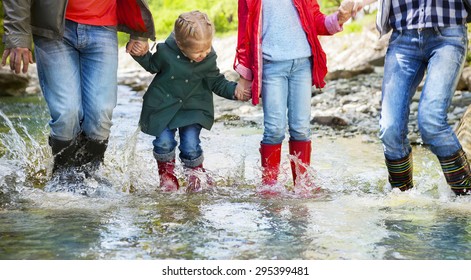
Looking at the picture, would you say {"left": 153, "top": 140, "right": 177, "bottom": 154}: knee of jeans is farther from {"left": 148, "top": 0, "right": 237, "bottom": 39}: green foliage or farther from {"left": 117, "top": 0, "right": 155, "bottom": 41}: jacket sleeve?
{"left": 148, "top": 0, "right": 237, "bottom": 39}: green foliage

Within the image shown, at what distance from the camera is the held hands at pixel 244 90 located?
199 inches

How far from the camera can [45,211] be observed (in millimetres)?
4465

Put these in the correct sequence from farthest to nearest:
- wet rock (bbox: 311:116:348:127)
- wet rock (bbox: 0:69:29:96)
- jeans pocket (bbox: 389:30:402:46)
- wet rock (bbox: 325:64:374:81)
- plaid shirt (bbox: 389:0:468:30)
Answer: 1. wet rock (bbox: 325:64:374:81)
2. wet rock (bbox: 0:69:29:96)
3. wet rock (bbox: 311:116:348:127)
4. jeans pocket (bbox: 389:30:402:46)
5. plaid shirt (bbox: 389:0:468:30)

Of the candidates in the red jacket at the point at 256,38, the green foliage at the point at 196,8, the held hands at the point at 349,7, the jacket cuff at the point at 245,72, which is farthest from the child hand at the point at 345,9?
→ the green foliage at the point at 196,8

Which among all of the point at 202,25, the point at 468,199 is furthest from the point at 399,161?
the point at 202,25

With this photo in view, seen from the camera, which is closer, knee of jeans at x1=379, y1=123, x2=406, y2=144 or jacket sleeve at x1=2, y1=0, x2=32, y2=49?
jacket sleeve at x1=2, y1=0, x2=32, y2=49

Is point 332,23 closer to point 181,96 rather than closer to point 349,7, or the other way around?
point 349,7

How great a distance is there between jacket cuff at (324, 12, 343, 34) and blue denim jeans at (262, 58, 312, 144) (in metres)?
0.24

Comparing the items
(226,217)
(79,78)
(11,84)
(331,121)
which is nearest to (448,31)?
(226,217)

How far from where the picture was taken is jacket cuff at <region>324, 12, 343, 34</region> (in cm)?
492

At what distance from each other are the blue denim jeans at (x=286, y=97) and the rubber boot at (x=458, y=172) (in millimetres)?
893

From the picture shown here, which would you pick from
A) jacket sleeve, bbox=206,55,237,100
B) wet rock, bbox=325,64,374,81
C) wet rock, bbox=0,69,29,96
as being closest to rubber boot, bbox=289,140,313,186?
jacket sleeve, bbox=206,55,237,100

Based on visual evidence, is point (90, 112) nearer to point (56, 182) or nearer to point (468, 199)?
point (56, 182)

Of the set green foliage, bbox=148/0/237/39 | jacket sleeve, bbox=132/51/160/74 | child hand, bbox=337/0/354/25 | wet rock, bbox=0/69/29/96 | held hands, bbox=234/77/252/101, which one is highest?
child hand, bbox=337/0/354/25
